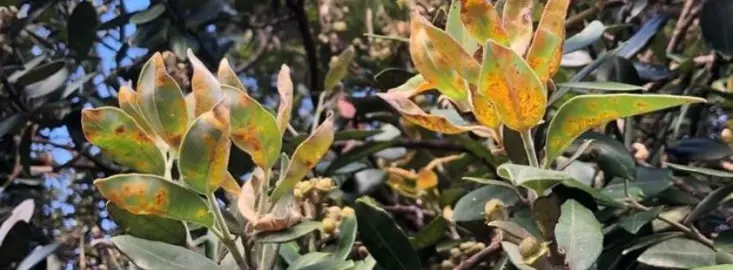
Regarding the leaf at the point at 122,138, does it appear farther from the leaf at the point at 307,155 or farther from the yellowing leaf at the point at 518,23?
the yellowing leaf at the point at 518,23

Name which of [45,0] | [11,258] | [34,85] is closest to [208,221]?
[11,258]

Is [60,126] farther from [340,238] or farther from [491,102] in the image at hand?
[491,102]

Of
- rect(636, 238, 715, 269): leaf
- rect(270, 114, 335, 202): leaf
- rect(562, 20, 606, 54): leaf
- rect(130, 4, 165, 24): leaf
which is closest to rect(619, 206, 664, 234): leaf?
rect(636, 238, 715, 269): leaf

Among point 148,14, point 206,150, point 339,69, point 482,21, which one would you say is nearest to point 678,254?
point 482,21

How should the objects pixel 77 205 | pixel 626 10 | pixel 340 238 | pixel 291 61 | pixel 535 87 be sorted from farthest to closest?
pixel 291 61 < pixel 77 205 < pixel 626 10 < pixel 340 238 < pixel 535 87

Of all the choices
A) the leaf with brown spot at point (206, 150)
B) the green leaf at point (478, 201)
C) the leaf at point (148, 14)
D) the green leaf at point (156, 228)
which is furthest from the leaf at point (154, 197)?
the leaf at point (148, 14)

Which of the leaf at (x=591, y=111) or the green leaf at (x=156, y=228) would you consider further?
the green leaf at (x=156, y=228)
